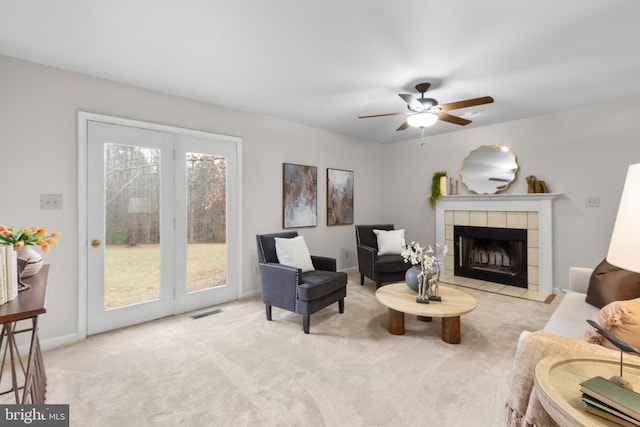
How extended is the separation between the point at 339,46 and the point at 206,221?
7.90 feet

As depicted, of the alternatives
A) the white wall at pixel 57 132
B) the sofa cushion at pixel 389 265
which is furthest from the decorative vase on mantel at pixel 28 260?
the sofa cushion at pixel 389 265

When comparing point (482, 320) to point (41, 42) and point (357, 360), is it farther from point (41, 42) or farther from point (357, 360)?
point (41, 42)

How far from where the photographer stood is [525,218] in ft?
14.1

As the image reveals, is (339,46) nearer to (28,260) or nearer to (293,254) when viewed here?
(293,254)

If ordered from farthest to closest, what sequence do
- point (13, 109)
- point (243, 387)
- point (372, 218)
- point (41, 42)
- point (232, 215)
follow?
point (372, 218) → point (232, 215) → point (13, 109) → point (41, 42) → point (243, 387)

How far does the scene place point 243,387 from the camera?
2006mm

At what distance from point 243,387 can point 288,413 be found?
417mm

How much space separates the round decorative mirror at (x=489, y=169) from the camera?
4441mm

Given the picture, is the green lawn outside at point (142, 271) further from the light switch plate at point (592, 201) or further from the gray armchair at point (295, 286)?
the light switch plate at point (592, 201)

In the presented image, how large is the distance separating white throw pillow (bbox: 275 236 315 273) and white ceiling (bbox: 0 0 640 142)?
166cm

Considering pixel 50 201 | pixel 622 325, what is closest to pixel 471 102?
pixel 622 325

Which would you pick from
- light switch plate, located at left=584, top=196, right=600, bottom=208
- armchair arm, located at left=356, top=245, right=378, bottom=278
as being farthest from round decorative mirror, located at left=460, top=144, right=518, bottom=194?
armchair arm, located at left=356, top=245, right=378, bottom=278

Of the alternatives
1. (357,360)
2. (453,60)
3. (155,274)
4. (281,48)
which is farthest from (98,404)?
(453,60)

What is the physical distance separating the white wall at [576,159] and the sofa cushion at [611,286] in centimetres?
197
